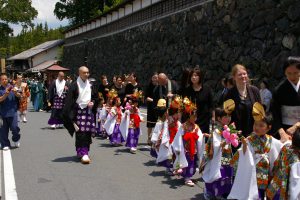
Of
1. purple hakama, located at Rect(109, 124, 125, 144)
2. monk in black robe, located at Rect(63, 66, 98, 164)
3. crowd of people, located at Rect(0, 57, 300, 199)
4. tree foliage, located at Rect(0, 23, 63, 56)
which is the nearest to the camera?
crowd of people, located at Rect(0, 57, 300, 199)

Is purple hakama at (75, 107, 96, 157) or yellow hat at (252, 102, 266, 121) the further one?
purple hakama at (75, 107, 96, 157)

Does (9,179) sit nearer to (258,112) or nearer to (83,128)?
(83,128)

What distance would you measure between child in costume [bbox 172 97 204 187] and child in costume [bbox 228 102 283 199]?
5.10 feet

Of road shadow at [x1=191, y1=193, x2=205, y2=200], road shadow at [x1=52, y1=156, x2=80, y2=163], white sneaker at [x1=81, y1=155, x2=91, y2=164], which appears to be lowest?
road shadow at [x1=191, y1=193, x2=205, y2=200]

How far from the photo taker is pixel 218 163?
5516mm

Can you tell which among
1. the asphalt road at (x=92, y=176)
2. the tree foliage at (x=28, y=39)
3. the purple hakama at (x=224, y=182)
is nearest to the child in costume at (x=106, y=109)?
the asphalt road at (x=92, y=176)

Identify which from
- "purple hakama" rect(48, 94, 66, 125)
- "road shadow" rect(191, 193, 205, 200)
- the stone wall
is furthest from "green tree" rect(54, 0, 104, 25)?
"road shadow" rect(191, 193, 205, 200)

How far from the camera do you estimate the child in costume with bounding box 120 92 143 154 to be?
9.54 m

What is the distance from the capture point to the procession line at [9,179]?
19.2 ft

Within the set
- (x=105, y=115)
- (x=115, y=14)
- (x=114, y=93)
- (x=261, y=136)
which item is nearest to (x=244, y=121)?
(x=261, y=136)

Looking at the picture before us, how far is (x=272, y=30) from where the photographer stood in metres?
11.5

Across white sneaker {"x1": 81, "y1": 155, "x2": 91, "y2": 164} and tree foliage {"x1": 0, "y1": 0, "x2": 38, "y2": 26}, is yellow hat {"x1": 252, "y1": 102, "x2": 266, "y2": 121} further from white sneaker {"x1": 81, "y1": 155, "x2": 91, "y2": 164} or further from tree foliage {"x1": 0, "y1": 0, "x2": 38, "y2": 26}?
tree foliage {"x1": 0, "y1": 0, "x2": 38, "y2": 26}

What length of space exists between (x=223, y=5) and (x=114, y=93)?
5.95 meters

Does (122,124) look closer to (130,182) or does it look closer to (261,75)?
(130,182)
